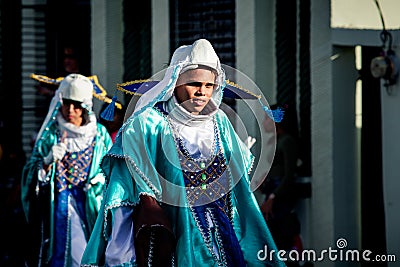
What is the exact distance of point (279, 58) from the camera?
Answer: 31.9ft

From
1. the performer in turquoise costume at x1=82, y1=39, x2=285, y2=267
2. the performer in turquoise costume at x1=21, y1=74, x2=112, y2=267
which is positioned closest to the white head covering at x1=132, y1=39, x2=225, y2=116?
the performer in turquoise costume at x1=82, y1=39, x2=285, y2=267

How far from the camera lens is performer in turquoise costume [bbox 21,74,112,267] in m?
8.21

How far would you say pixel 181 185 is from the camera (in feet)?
18.5

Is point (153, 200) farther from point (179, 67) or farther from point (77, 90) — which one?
point (77, 90)

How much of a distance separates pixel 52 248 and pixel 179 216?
9.28ft

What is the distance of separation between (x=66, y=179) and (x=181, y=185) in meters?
2.81

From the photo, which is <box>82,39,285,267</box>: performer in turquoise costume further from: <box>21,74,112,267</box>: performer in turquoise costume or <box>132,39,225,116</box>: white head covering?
<box>21,74,112,267</box>: performer in turquoise costume

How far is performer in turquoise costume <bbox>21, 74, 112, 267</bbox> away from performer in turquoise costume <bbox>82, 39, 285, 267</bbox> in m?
2.38

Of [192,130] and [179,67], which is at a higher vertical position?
[179,67]

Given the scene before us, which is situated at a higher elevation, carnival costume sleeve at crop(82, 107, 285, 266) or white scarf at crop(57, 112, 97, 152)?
white scarf at crop(57, 112, 97, 152)

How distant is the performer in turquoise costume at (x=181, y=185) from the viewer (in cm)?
548

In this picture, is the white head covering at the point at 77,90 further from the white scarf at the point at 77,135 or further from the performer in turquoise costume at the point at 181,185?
the performer in turquoise costume at the point at 181,185

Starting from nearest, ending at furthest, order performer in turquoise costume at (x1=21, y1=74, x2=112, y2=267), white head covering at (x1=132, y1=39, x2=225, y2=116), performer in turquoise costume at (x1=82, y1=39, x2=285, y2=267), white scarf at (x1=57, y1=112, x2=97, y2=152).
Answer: performer in turquoise costume at (x1=82, y1=39, x2=285, y2=267)
white head covering at (x1=132, y1=39, x2=225, y2=116)
performer in turquoise costume at (x1=21, y1=74, x2=112, y2=267)
white scarf at (x1=57, y1=112, x2=97, y2=152)

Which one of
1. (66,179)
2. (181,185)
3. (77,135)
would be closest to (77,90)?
(77,135)
